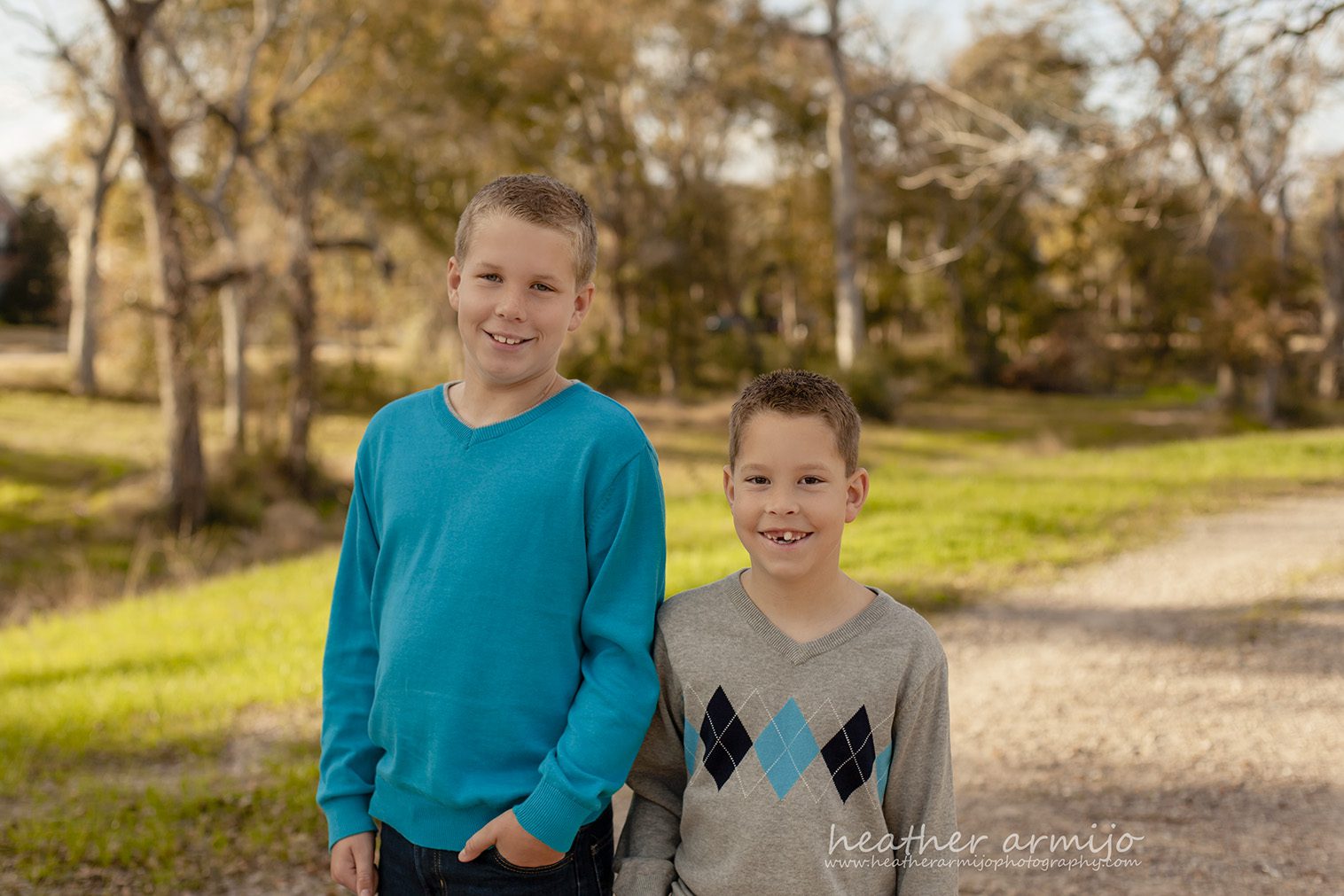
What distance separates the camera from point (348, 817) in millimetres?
2039

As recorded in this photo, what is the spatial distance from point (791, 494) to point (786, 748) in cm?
45

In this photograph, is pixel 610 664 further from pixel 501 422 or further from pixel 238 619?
pixel 238 619

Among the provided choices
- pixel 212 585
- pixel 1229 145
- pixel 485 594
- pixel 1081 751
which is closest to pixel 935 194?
pixel 1229 145

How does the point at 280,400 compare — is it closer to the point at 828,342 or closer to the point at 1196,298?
the point at 828,342

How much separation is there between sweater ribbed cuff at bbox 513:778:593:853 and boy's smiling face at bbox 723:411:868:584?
529mm

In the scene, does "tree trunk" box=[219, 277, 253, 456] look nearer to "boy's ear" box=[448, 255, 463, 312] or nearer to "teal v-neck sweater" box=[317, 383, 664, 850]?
"boy's ear" box=[448, 255, 463, 312]

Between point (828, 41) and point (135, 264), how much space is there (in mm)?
16190

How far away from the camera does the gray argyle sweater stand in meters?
1.89

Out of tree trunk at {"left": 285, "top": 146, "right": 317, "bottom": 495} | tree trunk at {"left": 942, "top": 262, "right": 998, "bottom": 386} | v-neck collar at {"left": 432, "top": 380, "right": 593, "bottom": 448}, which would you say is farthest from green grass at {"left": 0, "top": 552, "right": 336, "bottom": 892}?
tree trunk at {"left": 942, "top": 262, "right": 998, "bottom": 386}

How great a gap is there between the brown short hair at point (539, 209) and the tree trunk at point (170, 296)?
39.3ft

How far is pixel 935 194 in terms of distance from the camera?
106 ft

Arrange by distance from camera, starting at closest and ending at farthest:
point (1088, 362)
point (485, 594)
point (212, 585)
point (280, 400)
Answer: point (485, 594) → point (212, 585) → point (280, 400) → point (1088, 362)

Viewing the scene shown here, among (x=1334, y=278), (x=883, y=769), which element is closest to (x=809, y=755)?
(x=883, y=769)

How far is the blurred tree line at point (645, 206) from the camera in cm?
1514
